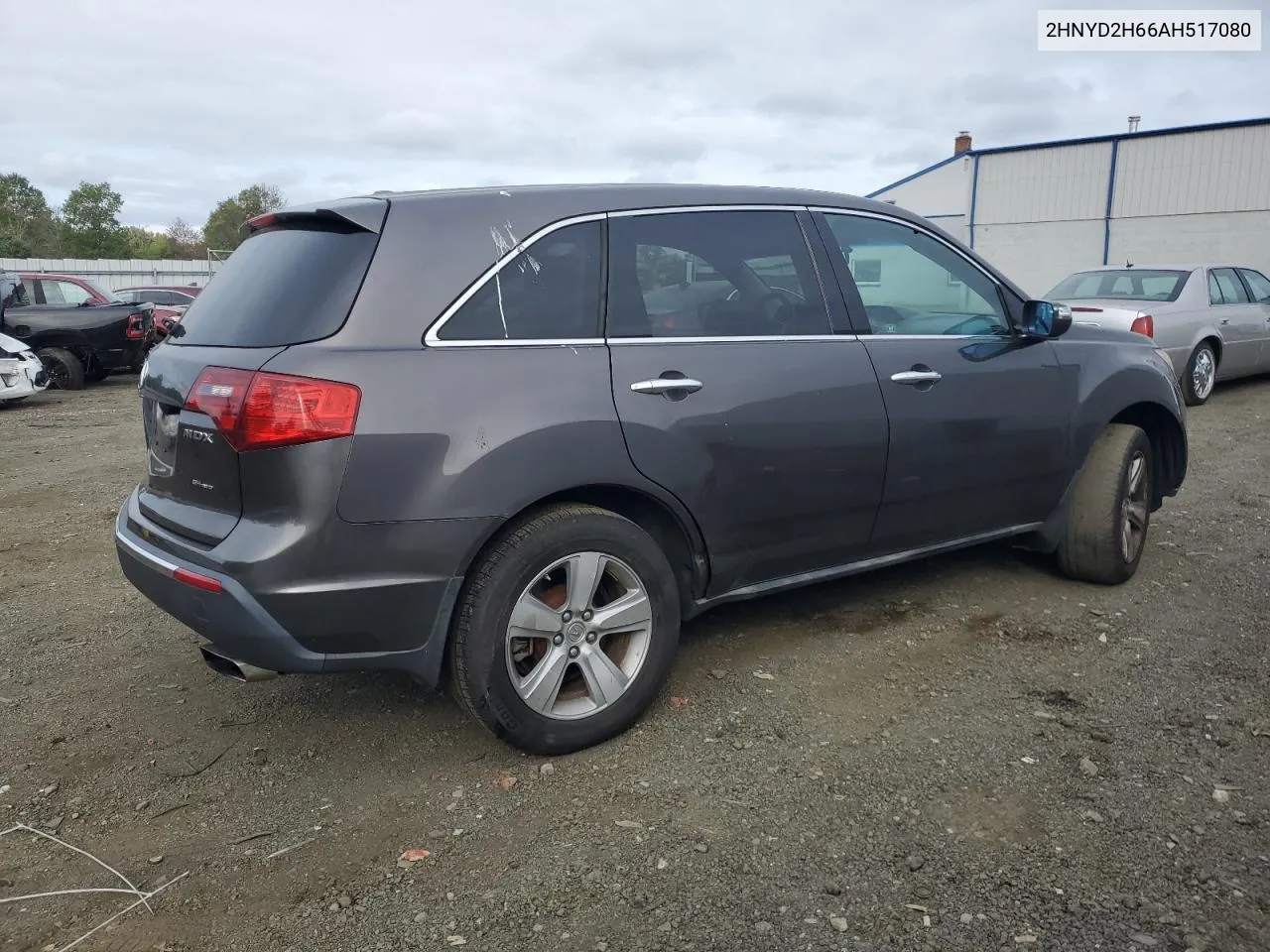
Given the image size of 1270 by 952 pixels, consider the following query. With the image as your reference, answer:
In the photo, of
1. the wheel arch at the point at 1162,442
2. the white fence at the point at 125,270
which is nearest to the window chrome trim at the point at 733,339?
the wheel arch at the point at 1162,442

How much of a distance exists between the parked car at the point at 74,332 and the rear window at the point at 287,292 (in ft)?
40.1

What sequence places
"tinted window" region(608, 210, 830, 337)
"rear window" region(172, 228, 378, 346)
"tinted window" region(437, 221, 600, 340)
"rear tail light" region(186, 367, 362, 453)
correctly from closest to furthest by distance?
1. "rear tail light" region(186, 367, 362, 453)
2. "rear window" region(172, 228, 378, 346)
3. "tinted window" region(437, 221, 600, 340)
4. "tinted window" region(608, 210, 830, 337)

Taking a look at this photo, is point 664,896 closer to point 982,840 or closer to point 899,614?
point 982,840

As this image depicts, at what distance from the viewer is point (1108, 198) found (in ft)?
82.0

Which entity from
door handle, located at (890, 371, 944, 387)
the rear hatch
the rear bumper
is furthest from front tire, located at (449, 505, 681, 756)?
door handle, located at (890, 371, 944, 387)

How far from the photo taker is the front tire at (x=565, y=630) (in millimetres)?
2961

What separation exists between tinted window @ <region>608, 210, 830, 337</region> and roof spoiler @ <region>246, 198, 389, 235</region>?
74cm

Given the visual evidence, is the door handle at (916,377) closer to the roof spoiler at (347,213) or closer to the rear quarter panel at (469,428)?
the rear quarter panel at (469,428)

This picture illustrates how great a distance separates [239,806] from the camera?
9.82 feet

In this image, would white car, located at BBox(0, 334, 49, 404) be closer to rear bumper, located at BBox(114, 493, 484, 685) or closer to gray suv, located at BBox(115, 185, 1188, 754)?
gray suv, located at BBox(115, 185, 1188, 754)

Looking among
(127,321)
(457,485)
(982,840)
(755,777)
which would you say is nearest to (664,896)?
(755,777)

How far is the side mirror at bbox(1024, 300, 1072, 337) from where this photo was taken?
4211mm

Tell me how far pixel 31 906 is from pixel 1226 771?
3.31 meters

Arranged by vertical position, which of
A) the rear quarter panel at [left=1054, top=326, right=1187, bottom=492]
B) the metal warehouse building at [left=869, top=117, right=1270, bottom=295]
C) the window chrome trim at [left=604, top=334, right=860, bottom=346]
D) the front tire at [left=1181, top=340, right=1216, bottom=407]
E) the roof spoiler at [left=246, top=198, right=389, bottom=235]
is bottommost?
the front tire at [left=1181, top=340, right=1216, bottom=407]
